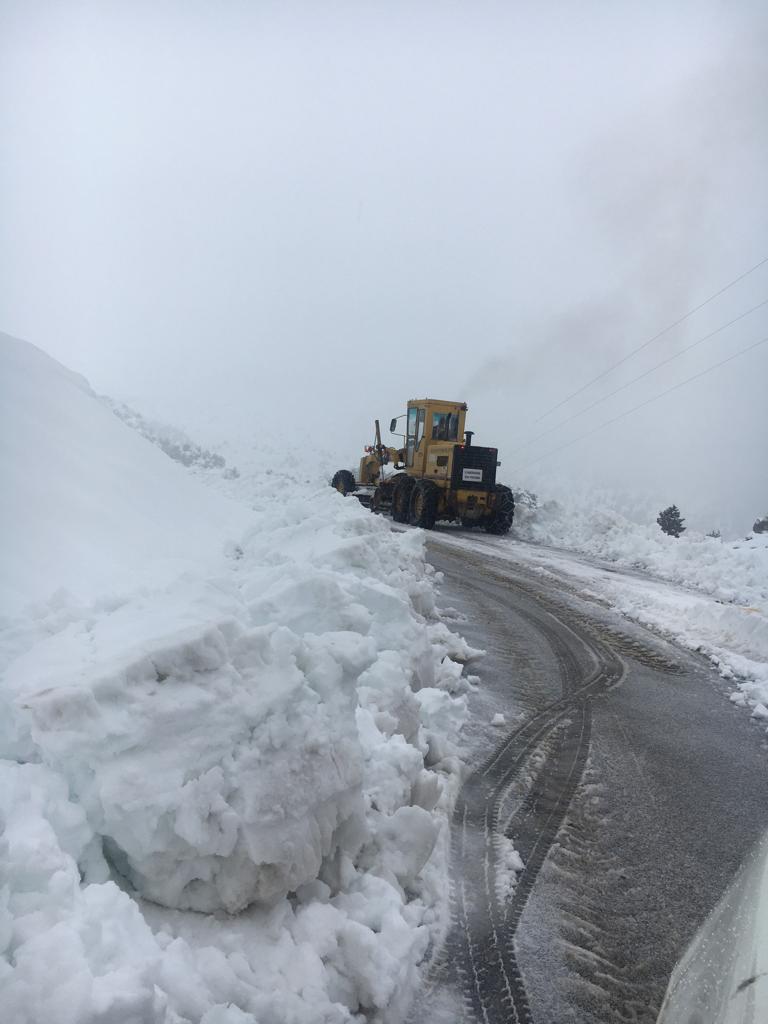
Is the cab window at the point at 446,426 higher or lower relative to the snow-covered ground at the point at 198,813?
higher

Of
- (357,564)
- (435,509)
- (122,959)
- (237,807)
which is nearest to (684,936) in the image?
(237,807)

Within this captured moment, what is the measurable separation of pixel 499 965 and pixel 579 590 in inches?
320

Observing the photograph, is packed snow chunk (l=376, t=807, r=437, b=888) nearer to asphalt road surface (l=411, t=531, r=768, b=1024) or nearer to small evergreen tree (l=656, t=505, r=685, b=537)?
asphalt road surface (l=411, t=531, r=768, b=1024)

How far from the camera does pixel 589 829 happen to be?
11.6ft

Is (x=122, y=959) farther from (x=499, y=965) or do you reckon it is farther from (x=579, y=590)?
(x=579, y=590)

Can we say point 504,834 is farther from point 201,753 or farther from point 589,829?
point 201,753

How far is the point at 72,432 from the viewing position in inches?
229

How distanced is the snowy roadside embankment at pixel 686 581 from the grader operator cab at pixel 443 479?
4.44 feet

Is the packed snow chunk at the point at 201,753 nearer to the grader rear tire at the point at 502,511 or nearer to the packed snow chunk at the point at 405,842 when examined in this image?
the packed snow chunk at the point at 405,842

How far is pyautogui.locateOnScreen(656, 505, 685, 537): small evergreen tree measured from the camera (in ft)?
83.1

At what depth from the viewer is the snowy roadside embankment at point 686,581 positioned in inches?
290

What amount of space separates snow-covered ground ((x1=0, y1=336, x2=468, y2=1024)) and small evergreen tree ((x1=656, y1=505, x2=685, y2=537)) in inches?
937

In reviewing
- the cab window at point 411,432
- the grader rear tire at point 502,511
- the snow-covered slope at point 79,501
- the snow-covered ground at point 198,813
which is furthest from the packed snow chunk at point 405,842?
the cab window at point 411,432

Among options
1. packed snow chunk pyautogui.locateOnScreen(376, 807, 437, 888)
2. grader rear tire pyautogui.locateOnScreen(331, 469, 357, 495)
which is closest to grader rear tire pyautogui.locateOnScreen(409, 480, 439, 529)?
grader rear tire pyautogui.locateOnScreen(331, 469, 357, 495)
